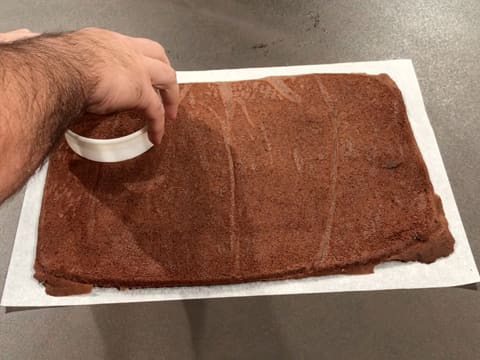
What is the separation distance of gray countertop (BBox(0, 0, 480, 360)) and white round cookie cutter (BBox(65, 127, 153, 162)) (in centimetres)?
19

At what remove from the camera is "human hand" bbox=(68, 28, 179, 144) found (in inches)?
26.4

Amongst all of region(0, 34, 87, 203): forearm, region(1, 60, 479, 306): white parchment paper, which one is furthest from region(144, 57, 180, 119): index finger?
region(1, 60, 479, 306): white parchment paper

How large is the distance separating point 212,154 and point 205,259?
0.72 ft

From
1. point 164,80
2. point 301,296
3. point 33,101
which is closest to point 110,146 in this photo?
point 164,80

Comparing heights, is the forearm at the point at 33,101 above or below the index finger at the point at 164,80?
above

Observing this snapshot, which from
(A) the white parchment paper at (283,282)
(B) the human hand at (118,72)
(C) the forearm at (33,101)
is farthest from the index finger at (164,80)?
(A) the white parchment paper at (283,282)

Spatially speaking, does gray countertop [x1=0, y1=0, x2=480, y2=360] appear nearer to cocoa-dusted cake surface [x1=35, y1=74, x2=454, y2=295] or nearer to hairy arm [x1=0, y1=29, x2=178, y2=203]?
cocoa-dusted cake surface [x1=35, y1=74, x2=454, y2=295]

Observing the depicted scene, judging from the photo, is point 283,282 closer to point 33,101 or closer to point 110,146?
point 110,146

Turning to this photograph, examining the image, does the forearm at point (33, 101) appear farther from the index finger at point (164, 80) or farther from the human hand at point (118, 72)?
the index finger at point (164, 80)

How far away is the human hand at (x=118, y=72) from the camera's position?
0.67m

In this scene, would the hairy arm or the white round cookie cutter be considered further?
the white round cookie cutter

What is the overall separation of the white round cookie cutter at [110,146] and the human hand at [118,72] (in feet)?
0.51

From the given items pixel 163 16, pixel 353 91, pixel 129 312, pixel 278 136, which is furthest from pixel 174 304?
pixel 163 16

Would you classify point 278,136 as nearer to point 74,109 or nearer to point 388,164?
point 388,164
